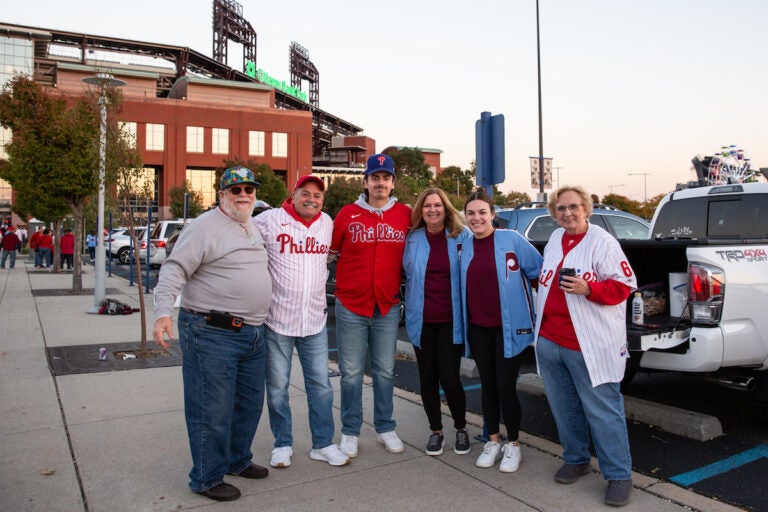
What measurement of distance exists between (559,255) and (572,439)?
1166 mm

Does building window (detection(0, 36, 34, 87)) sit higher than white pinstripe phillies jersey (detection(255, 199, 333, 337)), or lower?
higher

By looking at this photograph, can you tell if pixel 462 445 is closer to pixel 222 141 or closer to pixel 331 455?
pixel 331 455

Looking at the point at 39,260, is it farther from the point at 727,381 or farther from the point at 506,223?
the point at 727,381

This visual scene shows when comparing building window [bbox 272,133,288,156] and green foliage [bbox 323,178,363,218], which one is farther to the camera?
building window [bbox 272,133,288,156]

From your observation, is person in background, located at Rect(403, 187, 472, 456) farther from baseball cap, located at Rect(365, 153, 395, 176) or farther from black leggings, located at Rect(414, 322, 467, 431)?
baseball cap, located at Rect(365, 153, 395, 176)

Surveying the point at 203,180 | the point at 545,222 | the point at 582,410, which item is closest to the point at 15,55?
the point at 203,180

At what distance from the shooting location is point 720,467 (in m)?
4.27

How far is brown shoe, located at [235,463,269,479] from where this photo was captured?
4.04 m

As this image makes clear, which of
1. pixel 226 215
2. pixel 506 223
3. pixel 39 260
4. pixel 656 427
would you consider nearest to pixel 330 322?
pixel 506 223

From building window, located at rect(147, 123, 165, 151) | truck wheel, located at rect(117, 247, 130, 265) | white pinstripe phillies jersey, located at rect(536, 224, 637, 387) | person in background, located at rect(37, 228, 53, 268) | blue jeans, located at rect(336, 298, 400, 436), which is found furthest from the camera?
building window, located at rect(147, 123, 165, 151)

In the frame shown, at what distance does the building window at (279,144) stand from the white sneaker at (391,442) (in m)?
75.8

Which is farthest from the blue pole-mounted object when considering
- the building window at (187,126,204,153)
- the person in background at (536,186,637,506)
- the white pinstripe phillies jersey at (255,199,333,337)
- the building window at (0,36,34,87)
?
the building window at (0,36,34,87)

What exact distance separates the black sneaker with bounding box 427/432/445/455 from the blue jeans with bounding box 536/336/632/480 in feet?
2.86

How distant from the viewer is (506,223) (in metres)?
9.30
